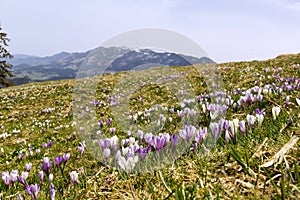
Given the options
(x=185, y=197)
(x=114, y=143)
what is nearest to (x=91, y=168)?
(x=114, y=143)

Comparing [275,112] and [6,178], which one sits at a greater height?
[275,112]

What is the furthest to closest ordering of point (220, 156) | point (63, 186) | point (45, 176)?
point (45, 176)
point (63, 186)
point (220, 156)

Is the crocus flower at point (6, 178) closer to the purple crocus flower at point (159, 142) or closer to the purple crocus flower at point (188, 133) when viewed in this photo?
Result: the purple crocus flower at point (159, 142)

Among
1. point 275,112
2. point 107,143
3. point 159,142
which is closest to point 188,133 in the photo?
point 159,142

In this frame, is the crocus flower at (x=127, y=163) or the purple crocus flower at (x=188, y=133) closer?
the crocus flower at (x=127, y=163)

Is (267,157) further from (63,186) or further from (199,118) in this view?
(199,118)

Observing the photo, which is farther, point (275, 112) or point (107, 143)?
point (275, 112)

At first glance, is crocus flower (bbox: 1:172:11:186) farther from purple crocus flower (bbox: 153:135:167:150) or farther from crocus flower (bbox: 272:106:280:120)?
crocus flower (bbox: 272:106:280:120)

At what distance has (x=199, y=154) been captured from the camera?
258 cm

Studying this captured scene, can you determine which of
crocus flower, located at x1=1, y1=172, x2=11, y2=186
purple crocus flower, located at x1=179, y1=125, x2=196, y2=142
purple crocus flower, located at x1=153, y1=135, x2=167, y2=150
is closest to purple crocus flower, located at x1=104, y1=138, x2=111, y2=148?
Answer: purple crocus flower, located at x1=153, y1=135, x2=167, y2=150

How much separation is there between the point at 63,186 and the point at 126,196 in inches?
34.8

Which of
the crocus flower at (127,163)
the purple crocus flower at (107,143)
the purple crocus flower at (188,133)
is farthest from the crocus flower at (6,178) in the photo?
the purple crocus flower at (188,133)

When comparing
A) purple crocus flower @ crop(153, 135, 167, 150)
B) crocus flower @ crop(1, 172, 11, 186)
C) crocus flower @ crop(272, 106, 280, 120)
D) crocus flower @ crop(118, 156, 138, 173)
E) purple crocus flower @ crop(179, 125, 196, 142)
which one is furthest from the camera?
crocus flower @ crop(272, 106, 280, 120)

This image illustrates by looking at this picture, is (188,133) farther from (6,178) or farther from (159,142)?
(6,178)
